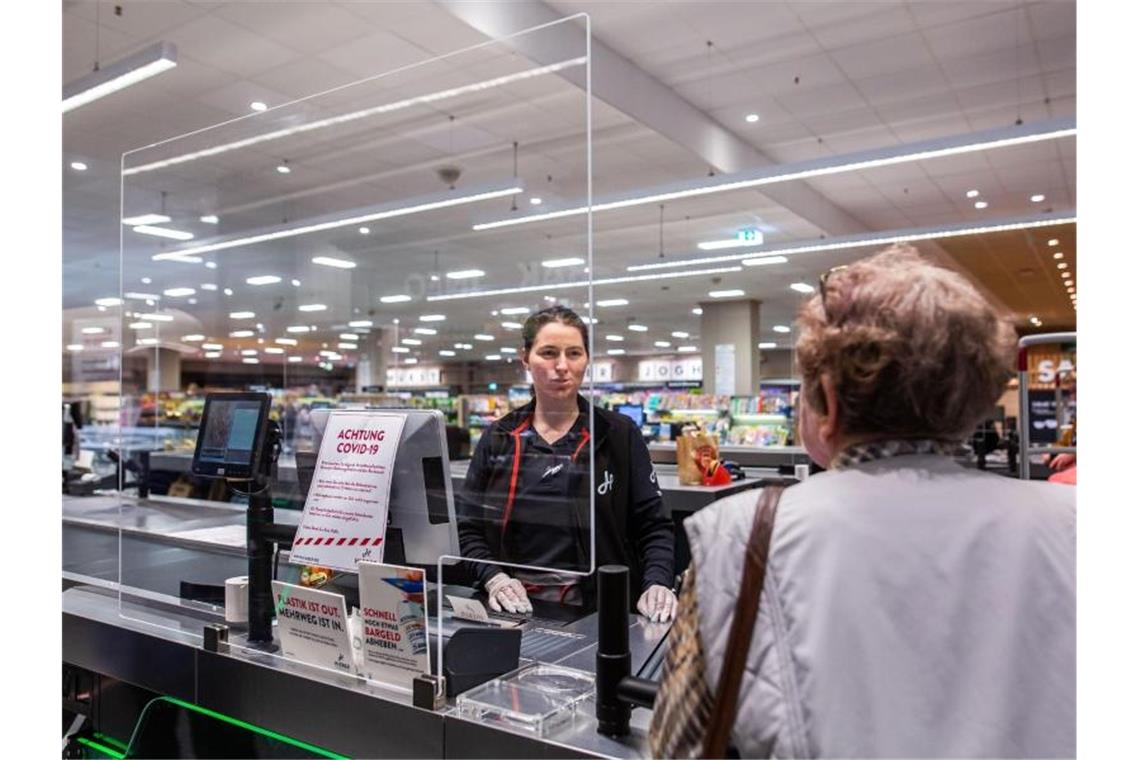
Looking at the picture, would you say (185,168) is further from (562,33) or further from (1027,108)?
(1027,108)

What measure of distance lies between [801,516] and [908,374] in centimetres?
20

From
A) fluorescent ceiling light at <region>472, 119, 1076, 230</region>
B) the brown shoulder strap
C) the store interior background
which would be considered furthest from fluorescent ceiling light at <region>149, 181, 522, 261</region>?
the brown shoulder strap

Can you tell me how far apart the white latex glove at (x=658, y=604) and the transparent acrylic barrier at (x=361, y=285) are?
185mm

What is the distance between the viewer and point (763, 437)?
31.3ft

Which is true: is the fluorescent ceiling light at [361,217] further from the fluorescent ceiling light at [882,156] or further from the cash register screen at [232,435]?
the cash register screen at [232,435]

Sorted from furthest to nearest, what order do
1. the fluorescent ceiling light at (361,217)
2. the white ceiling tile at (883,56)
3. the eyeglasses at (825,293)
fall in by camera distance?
the white ceiling tile at (883,56) < the fluorescent ceiling light at (361,217) < the eyeglasses at (825,293)

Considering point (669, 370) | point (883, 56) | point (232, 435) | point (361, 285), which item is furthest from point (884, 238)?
point (232, 435)

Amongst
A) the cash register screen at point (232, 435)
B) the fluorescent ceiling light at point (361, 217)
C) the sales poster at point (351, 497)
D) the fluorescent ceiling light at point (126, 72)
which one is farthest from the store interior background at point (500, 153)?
the fluorescent ceiling light at point (126, 72)

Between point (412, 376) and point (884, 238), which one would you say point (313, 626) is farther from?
point (884, 238)

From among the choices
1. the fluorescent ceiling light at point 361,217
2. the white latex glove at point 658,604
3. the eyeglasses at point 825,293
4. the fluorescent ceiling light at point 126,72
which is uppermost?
the fluorescent ceiling light at point 126,72

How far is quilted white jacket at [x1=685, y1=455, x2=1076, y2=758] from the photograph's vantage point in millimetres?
795

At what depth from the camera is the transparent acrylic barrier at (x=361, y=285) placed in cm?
180

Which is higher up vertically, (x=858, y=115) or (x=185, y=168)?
(x=858, y=115)
